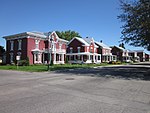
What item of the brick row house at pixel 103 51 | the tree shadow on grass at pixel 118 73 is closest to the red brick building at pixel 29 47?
the tree shadow on grass at pixel 118 73

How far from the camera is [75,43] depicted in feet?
198

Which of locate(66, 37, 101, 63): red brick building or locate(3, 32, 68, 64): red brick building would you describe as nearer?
locate(3, 32, 68, 64): red brick building

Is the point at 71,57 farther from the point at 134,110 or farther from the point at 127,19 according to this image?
the point at 134,110

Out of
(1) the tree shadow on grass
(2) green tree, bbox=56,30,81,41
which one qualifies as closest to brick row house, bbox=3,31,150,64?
(1) the tree shadow on grass

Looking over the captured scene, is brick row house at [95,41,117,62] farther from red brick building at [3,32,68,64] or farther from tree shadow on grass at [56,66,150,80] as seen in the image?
tree shadow on grass at [56,66,150,80]

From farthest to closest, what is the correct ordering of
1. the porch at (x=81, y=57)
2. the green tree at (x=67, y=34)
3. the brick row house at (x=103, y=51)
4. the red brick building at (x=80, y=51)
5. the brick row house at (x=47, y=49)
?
the green tree at (x=67, y=34) → the brick row house at (x=103, y=51) → the red brick building at (x=80, y=51) → the porch at (x=81, y=57) → the brick row house at (x=47, y=49)

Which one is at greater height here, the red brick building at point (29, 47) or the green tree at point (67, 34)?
the green tree at point (67, 34)

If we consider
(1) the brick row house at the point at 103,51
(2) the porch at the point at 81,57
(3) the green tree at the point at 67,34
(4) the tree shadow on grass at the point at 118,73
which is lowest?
(4) the tree shadow on grass at the point at 118,73

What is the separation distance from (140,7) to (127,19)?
8.79ft

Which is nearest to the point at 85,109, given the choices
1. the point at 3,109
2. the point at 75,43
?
the point at 3,109

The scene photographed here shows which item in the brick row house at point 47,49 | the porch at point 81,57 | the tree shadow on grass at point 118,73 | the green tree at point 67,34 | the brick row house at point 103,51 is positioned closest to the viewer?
the tree shadow on grass at point 118,73

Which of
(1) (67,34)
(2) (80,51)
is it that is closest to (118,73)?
(2) (80,51)

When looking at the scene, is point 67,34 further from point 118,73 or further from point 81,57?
point 118,73

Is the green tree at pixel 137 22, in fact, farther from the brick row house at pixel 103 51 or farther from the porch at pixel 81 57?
the brick row house at pixel 103 51
